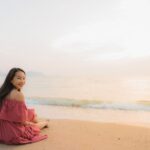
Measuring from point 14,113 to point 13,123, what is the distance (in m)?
0.16

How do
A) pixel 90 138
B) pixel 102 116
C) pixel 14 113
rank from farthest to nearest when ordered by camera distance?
pixel 102 116 → pixel 90 138 → pixel 14 113

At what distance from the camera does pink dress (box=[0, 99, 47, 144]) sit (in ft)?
13.0

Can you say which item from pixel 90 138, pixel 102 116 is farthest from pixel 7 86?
pixel 102 116

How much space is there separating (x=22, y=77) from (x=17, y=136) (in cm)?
87

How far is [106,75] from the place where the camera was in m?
24.7

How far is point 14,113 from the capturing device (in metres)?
3.97

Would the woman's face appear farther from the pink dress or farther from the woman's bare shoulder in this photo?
the pink dress

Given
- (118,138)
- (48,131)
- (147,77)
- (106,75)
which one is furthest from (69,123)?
(106,75)

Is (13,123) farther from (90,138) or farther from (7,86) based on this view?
(90,138)

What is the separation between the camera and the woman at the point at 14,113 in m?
3.96

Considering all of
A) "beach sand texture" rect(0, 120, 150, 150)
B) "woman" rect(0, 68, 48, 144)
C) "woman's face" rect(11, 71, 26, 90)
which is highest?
"woman's face" rect(11, 71, 26, 90)

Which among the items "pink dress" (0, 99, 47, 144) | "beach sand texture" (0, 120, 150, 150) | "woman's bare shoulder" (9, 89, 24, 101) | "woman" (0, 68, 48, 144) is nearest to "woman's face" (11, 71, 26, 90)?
"woman" (0, 68, 48, 144)

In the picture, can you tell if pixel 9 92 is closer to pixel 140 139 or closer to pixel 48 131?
pixel 48 131

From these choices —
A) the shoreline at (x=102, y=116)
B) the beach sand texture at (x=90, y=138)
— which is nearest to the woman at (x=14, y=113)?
the beach sand texture at (x=90, y=138)
